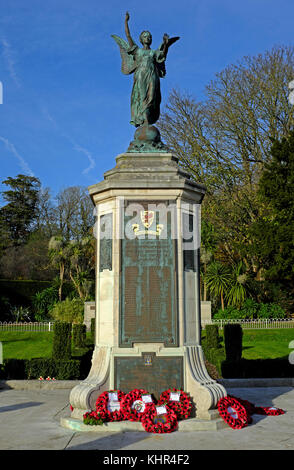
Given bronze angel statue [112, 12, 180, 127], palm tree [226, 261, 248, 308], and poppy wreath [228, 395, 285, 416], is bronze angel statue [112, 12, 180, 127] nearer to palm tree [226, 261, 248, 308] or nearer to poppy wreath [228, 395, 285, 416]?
poppy wreath [228, 395, 285, 416]

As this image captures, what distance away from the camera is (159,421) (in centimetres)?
772

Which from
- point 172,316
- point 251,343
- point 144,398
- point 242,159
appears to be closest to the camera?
point 144,398

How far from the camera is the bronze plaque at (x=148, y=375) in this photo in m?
8.48

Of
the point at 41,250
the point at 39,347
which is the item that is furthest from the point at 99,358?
the point at 41,250

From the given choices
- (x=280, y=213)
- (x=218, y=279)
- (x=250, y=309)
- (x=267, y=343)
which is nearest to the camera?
Result: (x=267, y=343)

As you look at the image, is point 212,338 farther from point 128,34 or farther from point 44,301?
point 44,301

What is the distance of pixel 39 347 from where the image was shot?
24172mm

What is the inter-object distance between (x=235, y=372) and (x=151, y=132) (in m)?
8.92

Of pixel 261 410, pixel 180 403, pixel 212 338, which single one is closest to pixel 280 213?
pixel 212 338

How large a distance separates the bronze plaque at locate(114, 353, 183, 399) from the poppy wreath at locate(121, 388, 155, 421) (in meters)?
0.19

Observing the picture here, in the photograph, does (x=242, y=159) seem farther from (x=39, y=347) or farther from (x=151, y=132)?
(x=151, y=132)

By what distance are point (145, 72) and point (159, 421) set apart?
23.9 ft

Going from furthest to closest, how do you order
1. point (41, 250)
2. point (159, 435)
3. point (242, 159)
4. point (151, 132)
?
point (41, 250)
point (242, 159)
point (151, 132)
point (159, 435)

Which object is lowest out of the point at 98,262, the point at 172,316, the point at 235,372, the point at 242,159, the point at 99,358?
the point at 235,372
